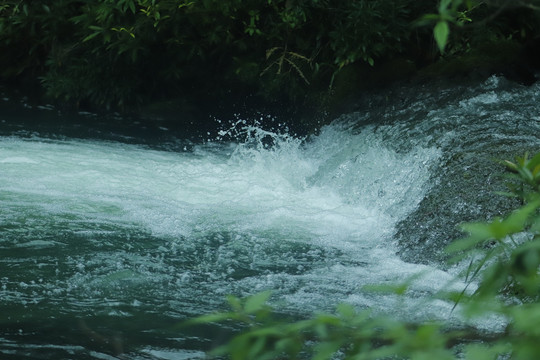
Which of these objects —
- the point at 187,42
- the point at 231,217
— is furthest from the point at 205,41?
the point at 231,217

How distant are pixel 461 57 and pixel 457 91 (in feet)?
2.22

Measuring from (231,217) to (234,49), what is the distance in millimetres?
3984

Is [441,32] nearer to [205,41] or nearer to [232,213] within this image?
[232,213]

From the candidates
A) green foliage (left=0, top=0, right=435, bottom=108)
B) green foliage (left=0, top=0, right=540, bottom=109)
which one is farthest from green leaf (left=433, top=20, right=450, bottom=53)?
green foliage (left=0, top=0, right=435, bottom=108)

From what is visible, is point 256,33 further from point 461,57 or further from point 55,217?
point 55,217

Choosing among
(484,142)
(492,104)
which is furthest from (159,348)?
(492,104)

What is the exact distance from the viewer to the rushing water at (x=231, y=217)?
133 inches

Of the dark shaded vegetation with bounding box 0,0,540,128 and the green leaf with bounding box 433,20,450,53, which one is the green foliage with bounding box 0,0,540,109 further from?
the green leaf with bounding box 433,20,450,53

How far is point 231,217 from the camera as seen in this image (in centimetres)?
512

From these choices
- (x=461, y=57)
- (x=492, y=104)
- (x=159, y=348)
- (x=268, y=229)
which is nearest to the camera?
(x=159, y=348)

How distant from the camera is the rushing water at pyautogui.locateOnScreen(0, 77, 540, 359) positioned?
133 inches

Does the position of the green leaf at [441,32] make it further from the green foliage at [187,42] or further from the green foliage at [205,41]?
the green foliage at [187,42]

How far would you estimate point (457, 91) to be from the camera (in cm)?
700

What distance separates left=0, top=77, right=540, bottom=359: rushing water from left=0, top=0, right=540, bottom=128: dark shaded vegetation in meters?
0.54
